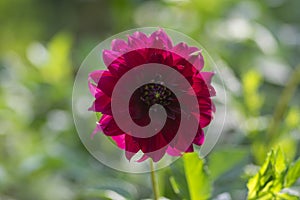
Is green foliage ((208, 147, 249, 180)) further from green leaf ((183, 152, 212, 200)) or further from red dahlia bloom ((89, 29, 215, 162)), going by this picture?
red dahlia bloom ((89, 29, 215, 162))

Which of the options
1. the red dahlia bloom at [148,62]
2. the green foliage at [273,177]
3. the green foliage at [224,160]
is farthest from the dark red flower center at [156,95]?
the green foliage at [224,160]

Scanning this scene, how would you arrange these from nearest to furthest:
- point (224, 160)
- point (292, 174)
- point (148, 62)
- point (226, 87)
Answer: point (148, 62)
point (292, 174)
point (224, 160)
point (226, 87)

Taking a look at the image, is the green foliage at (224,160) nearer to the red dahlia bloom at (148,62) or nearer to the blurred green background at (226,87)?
the blurred green background at (226,87)

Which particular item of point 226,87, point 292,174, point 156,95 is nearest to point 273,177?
point 292,174

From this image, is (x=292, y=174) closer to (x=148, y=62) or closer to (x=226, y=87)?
(x=148, y=62)

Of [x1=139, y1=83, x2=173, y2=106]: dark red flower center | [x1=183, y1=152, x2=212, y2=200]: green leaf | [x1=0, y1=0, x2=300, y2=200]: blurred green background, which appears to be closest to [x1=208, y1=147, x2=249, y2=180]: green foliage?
[x1=0, y1=0, x2=300, y2=200]: blurred green background

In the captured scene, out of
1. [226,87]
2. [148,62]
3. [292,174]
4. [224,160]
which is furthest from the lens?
[226,87]
